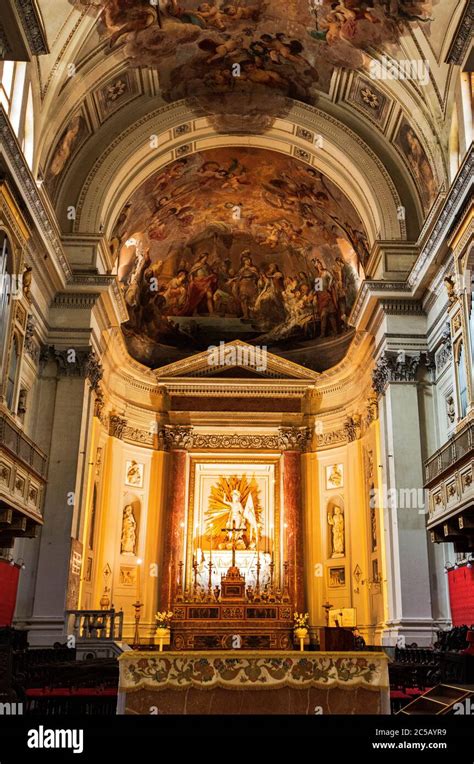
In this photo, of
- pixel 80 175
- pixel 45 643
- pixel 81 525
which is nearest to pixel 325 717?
pixel 45 643

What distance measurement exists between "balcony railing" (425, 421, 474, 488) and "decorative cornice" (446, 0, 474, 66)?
24.9 feet

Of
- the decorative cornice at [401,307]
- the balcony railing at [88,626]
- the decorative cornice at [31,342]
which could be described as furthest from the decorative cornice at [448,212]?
the balcony railing at [88,626]

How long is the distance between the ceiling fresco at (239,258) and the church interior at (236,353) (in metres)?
0.09

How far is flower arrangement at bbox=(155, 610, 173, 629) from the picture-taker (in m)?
21.9

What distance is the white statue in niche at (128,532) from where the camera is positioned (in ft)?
75.0

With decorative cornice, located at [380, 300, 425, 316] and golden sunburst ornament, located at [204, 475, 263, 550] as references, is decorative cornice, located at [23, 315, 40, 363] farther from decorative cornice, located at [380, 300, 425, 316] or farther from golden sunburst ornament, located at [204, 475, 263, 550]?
golden sunburst ornament, located at [204, 475, 263, 550]

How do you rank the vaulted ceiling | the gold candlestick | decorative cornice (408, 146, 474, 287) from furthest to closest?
the gold candlestick, the vaulted ceiling, decorative cornice (408, 146, 474, 287)

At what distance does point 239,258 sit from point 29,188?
12.4 m

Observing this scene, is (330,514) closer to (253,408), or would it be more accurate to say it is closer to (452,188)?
(253,408)

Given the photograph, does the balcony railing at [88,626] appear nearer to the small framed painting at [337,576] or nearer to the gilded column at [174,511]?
the gilded column at [174,511]

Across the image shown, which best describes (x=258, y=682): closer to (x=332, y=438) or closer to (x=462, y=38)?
(x=462, y=38)

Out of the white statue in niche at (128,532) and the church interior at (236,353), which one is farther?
the white statue in niche at (128,532)

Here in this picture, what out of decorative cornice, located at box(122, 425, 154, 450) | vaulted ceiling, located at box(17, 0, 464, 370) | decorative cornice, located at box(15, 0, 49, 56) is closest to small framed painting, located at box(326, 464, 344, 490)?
vaulted ceiling, located at box(17, 0, 464, 370)

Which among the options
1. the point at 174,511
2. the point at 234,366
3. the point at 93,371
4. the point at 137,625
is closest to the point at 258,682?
the point at 93,371
